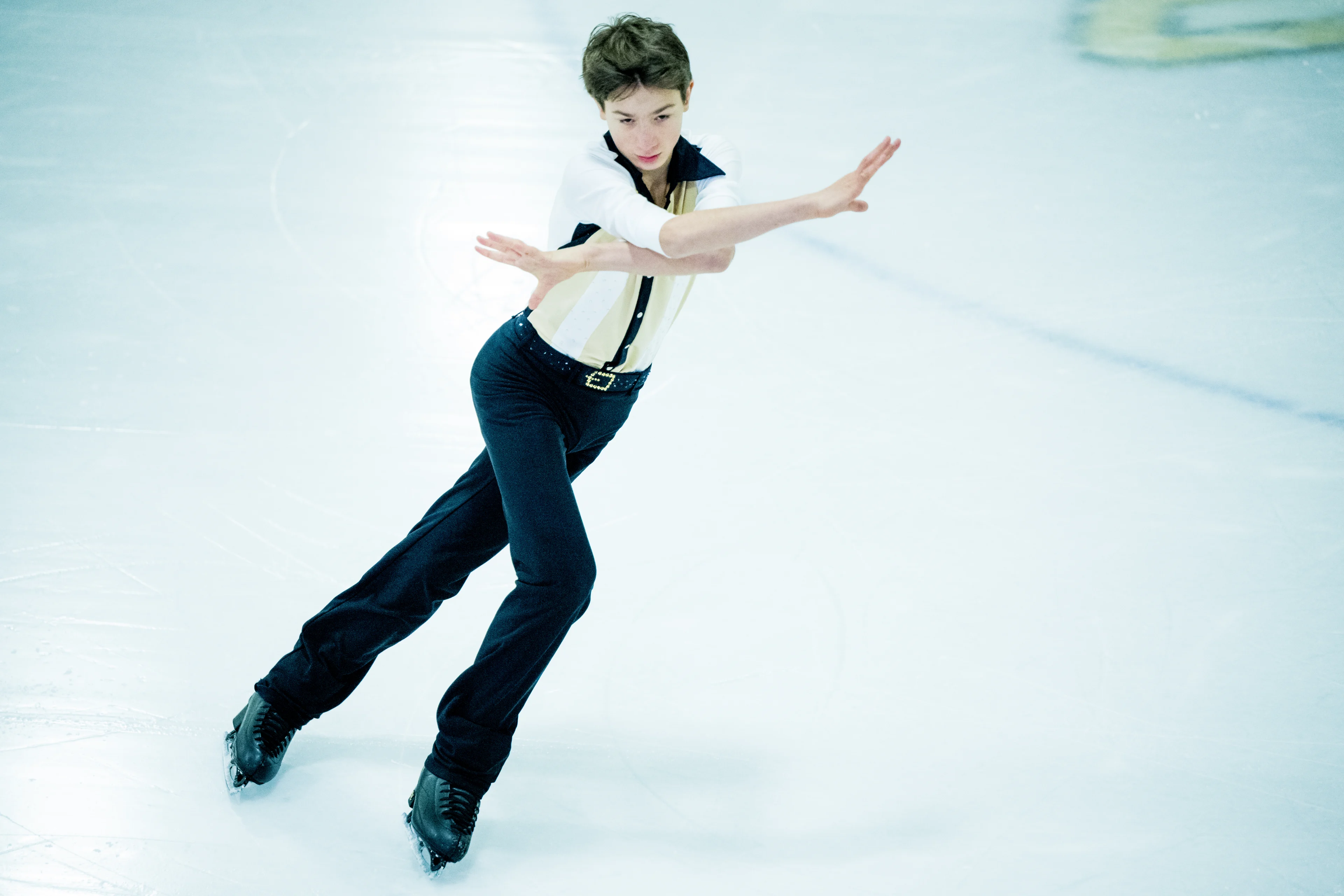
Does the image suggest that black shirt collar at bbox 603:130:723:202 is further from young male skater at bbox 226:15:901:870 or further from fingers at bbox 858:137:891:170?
fingers at bbox 858:137:891:170

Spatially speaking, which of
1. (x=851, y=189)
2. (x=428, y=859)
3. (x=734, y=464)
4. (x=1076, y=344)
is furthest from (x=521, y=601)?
(x=1076, y=344)

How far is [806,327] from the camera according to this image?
11.4 feet

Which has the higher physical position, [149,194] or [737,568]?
[149,194]

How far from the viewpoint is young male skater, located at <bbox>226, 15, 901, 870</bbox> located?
1830 millimetres

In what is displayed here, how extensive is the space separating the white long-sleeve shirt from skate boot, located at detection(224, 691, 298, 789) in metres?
0.90

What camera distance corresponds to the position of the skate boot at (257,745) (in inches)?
83.4

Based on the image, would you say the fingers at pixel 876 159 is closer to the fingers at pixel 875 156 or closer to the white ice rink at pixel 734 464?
the fingers at pixel 875 156

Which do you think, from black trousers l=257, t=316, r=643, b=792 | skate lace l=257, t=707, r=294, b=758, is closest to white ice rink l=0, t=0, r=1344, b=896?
skate lace l=257, t=707, r=294, b=758

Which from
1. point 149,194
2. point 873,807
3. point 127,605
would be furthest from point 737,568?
point 149,194

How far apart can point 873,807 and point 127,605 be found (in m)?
1.65

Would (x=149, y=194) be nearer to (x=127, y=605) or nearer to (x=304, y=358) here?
(x=304, y=358)

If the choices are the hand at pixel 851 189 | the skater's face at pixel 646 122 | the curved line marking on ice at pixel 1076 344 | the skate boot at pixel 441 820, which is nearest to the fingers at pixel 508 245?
the skater's face at pixel 646 122

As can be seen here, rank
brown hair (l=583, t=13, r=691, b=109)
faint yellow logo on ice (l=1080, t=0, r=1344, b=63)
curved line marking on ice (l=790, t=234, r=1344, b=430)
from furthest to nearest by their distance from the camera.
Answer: faint yellow logo on ice (l=1080, t=0, r=1344, b=63)
curved line marking on ice (l=790, t=234, r=1344, b=430)
brown hair (l=583, t=13, r=691, b=109)

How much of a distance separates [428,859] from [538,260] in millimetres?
1070
